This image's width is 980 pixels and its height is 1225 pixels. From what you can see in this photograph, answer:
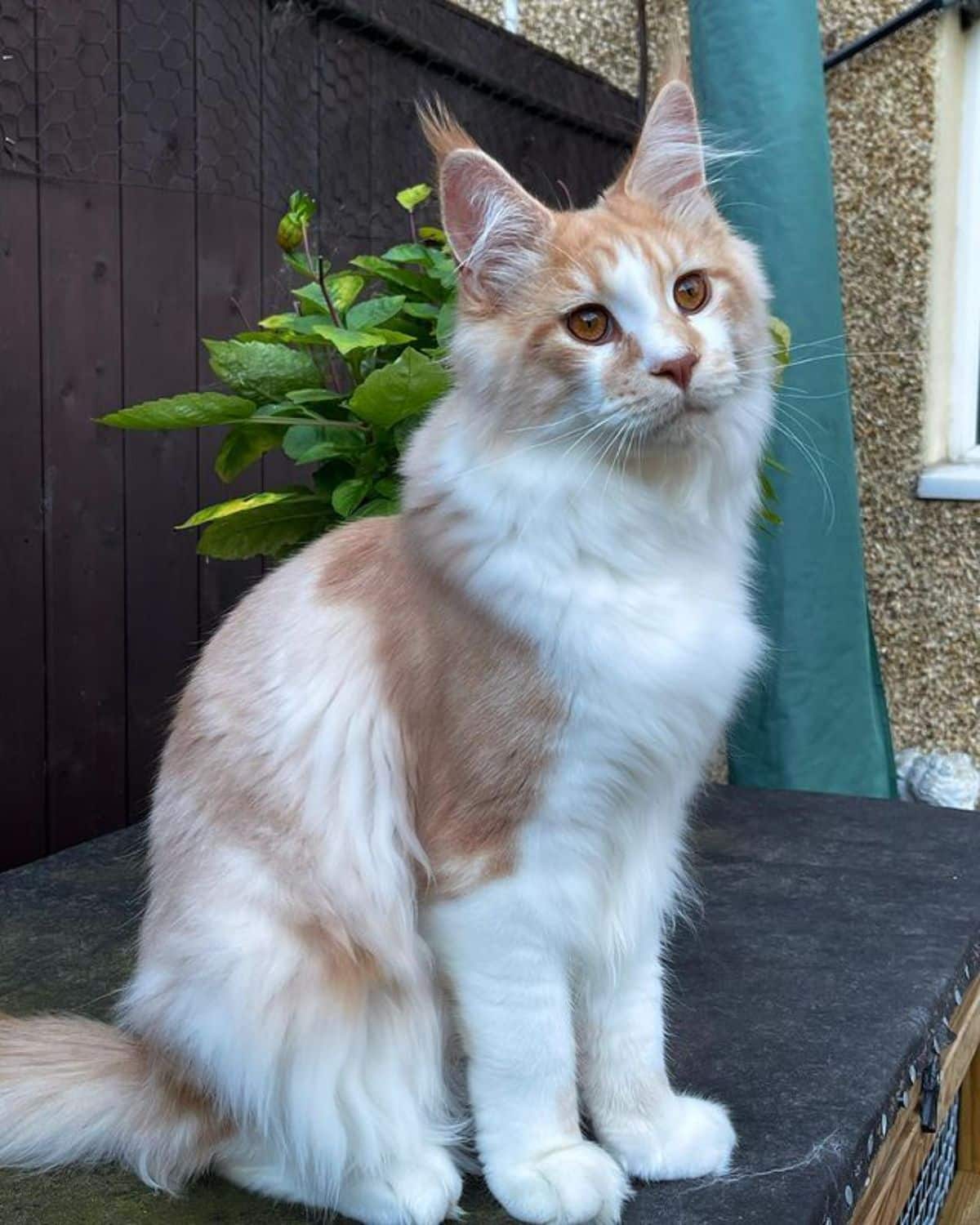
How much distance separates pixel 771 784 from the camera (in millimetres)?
2646

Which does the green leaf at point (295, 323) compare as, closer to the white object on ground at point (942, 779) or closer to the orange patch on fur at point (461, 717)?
the orange patch on fur at point (461, 717)

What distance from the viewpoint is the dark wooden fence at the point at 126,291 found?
6.98ft

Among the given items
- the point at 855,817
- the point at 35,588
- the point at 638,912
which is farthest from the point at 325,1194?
the point at 35,588

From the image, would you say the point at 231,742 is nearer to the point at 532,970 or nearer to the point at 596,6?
the point at 532,970

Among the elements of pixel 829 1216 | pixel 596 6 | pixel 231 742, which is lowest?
pixel 829 1216

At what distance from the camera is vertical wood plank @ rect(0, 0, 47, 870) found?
2047 mm

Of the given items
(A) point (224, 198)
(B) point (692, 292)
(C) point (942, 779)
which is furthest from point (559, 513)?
(C) point (942, 779)

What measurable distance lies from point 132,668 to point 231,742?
4.56ft

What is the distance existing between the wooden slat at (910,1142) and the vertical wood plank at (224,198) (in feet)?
5.49

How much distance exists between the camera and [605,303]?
3.30 feet

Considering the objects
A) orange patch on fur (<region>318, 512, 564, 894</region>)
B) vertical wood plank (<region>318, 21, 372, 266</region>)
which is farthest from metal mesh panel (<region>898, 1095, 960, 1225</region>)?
vertical wood plank (<region>318, 21, 372, 266</region>)

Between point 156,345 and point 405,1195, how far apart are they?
181cm

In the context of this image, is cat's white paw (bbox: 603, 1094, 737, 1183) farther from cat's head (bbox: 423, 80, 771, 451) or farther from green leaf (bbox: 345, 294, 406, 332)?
green leaf (bbox: 345, 294, 406, 332)

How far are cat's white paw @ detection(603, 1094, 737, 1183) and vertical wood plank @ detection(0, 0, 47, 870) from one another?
151 cm
